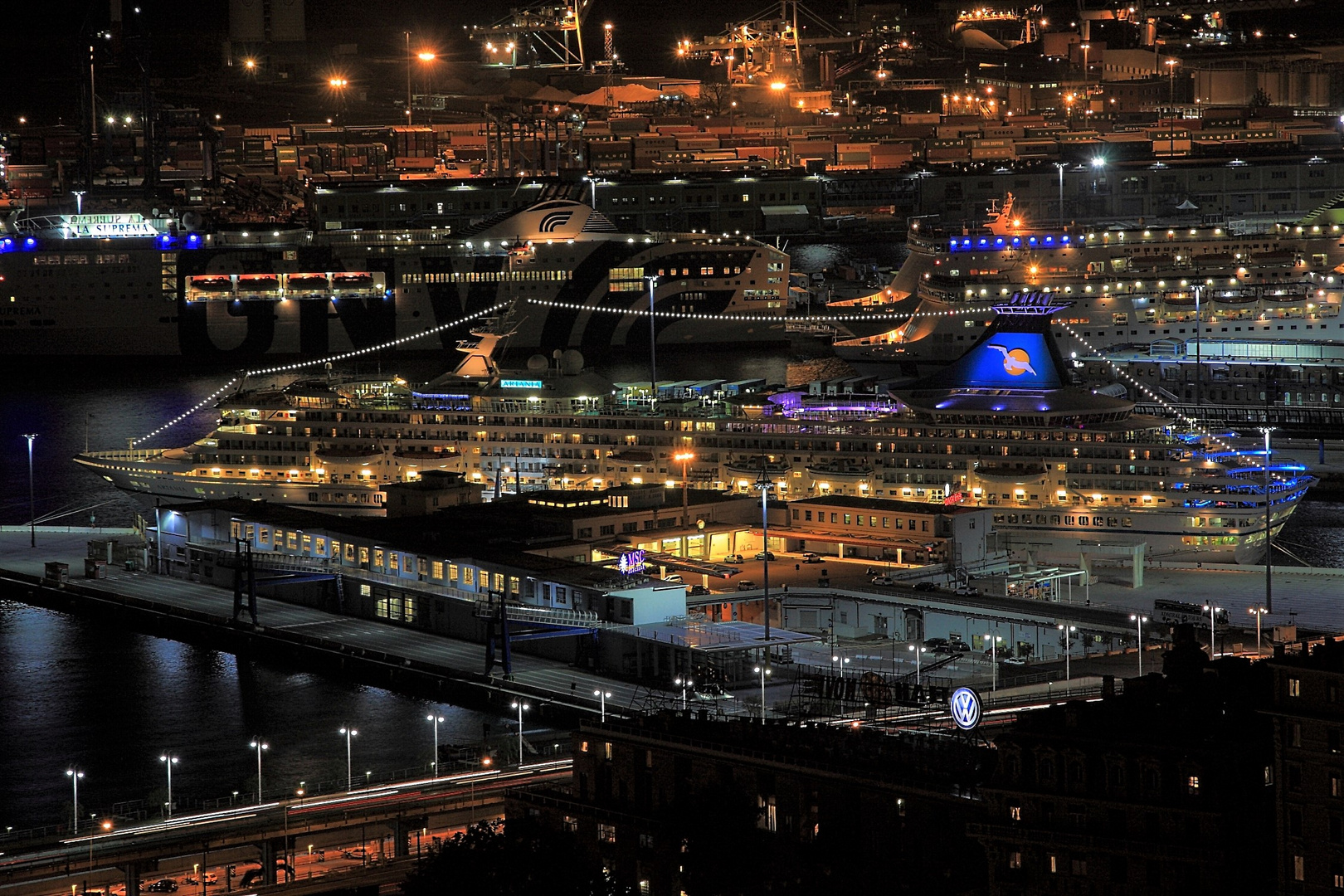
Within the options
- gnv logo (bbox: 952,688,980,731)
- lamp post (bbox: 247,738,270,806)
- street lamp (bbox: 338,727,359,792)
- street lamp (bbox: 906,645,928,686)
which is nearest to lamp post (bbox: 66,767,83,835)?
lamp post (bbox: 247,738,270,806)

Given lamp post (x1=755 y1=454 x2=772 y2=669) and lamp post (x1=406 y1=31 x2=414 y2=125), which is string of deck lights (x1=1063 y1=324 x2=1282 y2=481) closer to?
lamp post (x1=755 y1=454 x2=772 y2=669)

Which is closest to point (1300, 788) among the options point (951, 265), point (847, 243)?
point (951, 265)

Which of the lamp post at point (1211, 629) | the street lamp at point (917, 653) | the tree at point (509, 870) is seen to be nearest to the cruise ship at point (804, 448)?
the lamp post at point (1211, 629)

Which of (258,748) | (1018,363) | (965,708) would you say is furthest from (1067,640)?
(1018,363)

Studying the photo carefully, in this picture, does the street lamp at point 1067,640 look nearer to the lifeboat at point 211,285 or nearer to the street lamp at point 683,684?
the street lamp at point 683,684

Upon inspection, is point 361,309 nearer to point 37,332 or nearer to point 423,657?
point 37,332

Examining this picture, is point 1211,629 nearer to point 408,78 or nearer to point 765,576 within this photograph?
point 765,576
